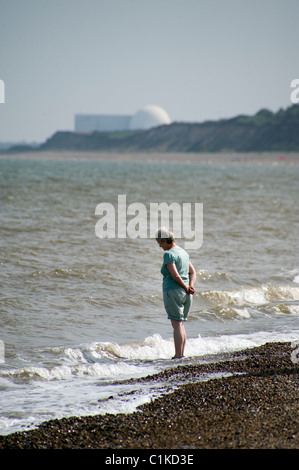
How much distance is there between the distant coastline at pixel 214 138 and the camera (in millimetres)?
155250

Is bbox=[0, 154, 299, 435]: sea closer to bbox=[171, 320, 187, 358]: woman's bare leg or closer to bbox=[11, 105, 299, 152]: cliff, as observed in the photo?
bbox=[171, 320, 187, 358]: woman's bare leg

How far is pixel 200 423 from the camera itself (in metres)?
5.07

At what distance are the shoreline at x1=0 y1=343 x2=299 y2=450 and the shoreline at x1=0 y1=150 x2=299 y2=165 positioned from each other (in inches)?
5018

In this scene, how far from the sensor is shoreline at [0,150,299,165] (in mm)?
141000

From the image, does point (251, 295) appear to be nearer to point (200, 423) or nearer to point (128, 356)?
point (128, 356)

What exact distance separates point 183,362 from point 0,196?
27.7 metres

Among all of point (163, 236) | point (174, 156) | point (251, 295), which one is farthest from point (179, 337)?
point (174, 156)

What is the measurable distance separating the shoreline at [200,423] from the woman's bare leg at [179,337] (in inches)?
49.0

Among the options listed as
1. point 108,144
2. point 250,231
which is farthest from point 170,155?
point 250,231

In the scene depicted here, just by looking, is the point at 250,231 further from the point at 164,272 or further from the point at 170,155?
the point at 170,155

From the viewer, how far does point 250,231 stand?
20953mm

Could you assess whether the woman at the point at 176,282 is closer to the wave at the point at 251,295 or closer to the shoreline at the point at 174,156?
the wave at the point at 251,295

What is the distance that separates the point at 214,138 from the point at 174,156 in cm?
1414

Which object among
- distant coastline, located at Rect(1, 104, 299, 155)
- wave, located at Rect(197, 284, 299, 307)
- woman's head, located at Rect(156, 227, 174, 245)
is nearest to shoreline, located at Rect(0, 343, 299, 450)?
woman's head, located at Rect(156, 227, 174, 245)
